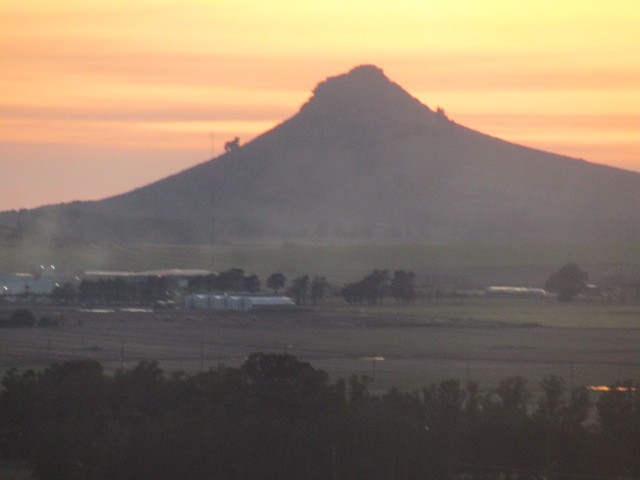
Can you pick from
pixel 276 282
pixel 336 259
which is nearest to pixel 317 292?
pixel 276 282

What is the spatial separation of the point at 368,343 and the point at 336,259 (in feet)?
219

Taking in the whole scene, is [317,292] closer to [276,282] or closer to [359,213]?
[276,282]

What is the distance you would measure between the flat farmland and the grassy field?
37092 mm

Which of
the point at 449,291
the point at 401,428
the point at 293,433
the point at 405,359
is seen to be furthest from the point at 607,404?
the point at 449,291

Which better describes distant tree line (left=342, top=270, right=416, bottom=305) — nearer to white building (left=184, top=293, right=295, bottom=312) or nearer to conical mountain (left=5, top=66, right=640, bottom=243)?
white building (left=184, top=293, right=295, bottom=312)

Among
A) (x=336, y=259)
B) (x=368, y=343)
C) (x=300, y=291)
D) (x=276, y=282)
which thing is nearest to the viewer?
(x=368, y=343)

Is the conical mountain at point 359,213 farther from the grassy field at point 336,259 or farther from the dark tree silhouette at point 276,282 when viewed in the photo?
the dark tree silhouette at point 276,282

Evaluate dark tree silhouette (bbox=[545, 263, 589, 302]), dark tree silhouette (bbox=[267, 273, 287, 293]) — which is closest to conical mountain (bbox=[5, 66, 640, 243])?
dark tree silhouette (bbox=[267, 273, 287, 293])

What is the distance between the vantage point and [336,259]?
4365 inches

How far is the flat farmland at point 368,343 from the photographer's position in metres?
36.2

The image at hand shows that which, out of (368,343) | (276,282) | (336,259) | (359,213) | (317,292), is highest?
(359,213)

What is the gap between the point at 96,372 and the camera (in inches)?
1078

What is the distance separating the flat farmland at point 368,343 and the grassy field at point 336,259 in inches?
1460

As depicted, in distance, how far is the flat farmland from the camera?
3622 centimetres
